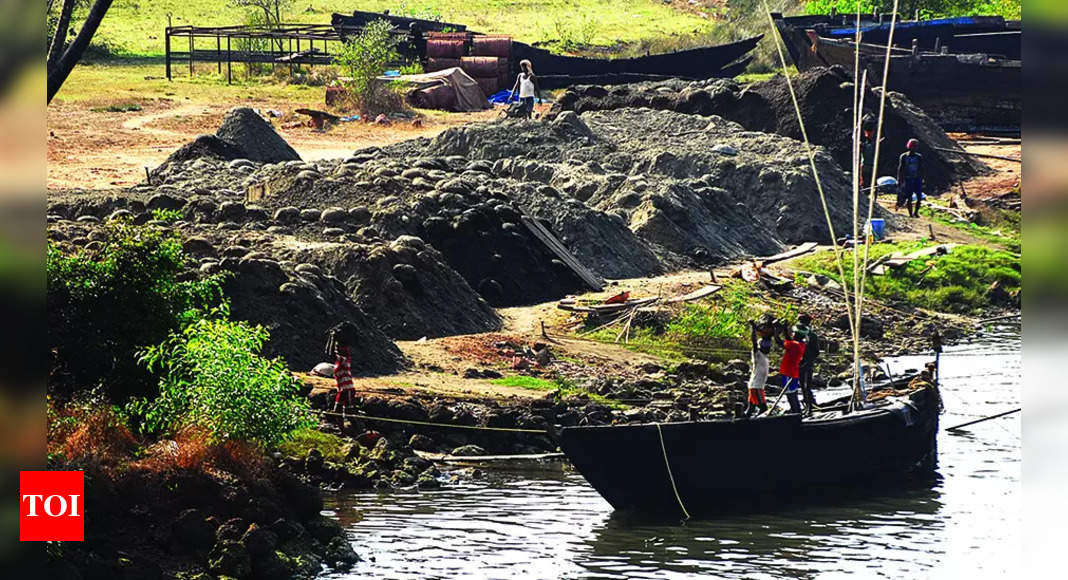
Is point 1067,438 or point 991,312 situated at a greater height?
point 1067,438

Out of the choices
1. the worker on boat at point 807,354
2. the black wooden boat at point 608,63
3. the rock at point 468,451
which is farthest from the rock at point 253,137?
the worker on boat at point 807,354

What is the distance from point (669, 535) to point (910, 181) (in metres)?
24.1

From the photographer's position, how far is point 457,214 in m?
28.3

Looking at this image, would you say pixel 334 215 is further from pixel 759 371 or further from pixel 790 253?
pixel 759 371

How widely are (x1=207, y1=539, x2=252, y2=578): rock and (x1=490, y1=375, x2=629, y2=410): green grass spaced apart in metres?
8.67

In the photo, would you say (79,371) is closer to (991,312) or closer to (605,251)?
(605,251)

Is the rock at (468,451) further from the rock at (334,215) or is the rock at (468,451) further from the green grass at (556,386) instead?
the rock at (334,215)

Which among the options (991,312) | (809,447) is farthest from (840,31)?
→ (809,447)

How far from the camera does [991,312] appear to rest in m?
31.7

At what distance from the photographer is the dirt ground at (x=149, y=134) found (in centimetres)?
3662

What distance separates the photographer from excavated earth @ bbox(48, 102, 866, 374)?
22719 mm

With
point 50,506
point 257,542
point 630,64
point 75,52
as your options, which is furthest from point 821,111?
point 50,506

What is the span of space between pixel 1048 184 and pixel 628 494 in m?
13.1

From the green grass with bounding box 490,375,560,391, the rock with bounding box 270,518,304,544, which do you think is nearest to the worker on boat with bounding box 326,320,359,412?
the green grass with bounding box 490,375,560,391
